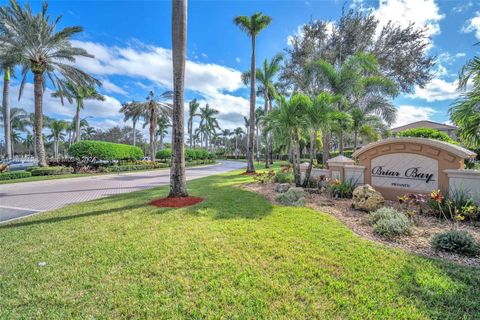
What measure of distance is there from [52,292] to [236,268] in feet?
8.39

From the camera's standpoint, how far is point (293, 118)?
9.71 metres

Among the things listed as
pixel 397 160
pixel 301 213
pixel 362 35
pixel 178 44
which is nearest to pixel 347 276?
pixel 301 213

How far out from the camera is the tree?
18.7ft

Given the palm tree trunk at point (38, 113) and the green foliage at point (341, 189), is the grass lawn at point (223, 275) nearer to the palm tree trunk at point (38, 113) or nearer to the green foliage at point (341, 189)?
the green foliage at point (341, 189)

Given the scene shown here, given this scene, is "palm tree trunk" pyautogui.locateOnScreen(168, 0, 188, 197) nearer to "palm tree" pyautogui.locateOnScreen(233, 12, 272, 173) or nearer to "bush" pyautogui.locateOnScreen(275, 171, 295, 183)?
"bush" pyautogui.locateOnScreen(275, 171, 295, 183)

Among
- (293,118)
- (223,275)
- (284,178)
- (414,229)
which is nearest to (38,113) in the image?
(284,178)

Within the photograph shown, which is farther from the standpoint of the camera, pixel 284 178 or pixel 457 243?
pixel 284 178

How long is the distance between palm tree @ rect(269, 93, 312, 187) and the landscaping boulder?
3876 millimetres

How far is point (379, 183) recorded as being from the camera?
25.3 feet

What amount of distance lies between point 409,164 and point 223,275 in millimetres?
7215

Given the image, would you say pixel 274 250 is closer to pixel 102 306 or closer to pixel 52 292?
pixel 102 306

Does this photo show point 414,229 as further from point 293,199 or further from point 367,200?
point 293,199

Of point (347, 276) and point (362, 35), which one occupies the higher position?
point (362, 35)

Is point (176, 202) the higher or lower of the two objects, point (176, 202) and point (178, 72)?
the lower
